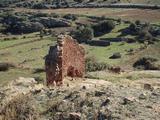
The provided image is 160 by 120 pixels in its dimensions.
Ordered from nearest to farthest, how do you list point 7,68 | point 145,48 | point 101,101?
point 101,101, point 7,68, point 145,48

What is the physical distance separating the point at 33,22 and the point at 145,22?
28.5m

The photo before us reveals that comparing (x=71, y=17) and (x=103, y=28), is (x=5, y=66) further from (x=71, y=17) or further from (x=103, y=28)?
(x=71, y=17)

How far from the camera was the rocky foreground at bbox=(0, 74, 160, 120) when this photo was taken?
12.9 meters

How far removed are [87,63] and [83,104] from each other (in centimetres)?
5224

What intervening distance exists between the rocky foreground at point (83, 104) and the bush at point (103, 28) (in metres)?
92.0

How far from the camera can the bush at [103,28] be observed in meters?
107

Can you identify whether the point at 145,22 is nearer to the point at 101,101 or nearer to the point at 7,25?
the point at 7,25

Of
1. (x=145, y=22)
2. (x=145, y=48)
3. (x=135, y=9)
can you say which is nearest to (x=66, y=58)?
(x=145, y=48)

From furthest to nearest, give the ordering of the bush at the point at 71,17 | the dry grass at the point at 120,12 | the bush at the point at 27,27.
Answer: the bush at the point at 71,17 → the dry grass at the point at 120,12 → the bush at the point at 27,27

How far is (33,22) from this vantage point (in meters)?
125

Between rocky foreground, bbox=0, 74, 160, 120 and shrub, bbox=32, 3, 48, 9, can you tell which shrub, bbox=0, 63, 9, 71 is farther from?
shrub, bbox=32, 3, 48, 9

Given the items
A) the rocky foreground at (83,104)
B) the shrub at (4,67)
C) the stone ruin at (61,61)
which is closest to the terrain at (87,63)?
the rocky foreground at (83,104)

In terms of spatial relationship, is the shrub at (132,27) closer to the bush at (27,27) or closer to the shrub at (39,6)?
the bush at (27,27)

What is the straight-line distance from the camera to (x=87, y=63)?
217ft
